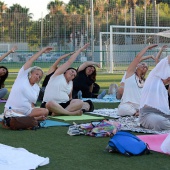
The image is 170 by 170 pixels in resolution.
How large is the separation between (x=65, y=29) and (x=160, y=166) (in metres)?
27.1

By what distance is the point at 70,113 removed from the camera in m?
11.0

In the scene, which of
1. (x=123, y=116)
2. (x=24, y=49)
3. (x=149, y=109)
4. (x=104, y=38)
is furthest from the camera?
(x=104, y=38)

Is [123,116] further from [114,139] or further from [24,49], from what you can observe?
[24,49]

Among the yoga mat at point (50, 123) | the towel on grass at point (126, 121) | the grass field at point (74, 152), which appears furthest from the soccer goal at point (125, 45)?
the grass field at point (74, 152)

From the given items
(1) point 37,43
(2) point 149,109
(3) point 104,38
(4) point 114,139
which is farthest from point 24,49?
(4) point 114,139

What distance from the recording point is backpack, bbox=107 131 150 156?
21.6ft

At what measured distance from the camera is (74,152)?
687cm

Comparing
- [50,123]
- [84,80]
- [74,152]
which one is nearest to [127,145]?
[74,152]

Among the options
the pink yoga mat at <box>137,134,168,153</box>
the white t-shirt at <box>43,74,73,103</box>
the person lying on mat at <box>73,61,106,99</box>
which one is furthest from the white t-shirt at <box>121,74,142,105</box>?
the person lying on mat at <box>73,61,106,99</box>

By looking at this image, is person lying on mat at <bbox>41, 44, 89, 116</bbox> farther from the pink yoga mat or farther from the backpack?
the backpack

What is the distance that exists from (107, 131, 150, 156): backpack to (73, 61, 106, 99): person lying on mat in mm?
6895

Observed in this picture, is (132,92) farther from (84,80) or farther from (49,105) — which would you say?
(84,80)

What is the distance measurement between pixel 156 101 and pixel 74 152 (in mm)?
2287

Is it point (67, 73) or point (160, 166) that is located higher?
point (67, 73)
